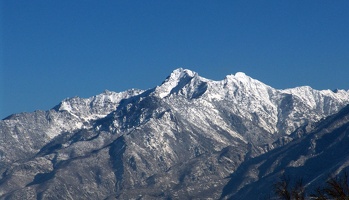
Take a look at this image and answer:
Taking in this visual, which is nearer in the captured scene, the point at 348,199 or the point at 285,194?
the point at 348,199

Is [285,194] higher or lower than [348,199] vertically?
higher

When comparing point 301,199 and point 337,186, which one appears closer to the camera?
point 337,186

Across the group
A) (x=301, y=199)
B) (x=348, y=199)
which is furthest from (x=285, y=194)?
(x=348, y=199)

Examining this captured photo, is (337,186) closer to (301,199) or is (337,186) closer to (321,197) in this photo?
(321,197)

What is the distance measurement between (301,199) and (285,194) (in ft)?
19.9

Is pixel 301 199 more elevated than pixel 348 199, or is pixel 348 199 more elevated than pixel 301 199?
pixel 301 199

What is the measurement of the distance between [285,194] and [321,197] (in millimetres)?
9769

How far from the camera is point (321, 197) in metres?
128

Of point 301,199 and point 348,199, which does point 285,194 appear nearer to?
point 301,199

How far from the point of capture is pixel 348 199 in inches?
4875

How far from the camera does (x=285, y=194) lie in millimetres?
136625

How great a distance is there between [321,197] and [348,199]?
16.4 feet

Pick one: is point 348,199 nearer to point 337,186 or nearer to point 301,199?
point 337,186

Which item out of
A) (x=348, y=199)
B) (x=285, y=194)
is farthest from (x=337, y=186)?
(x=285, y=194)
